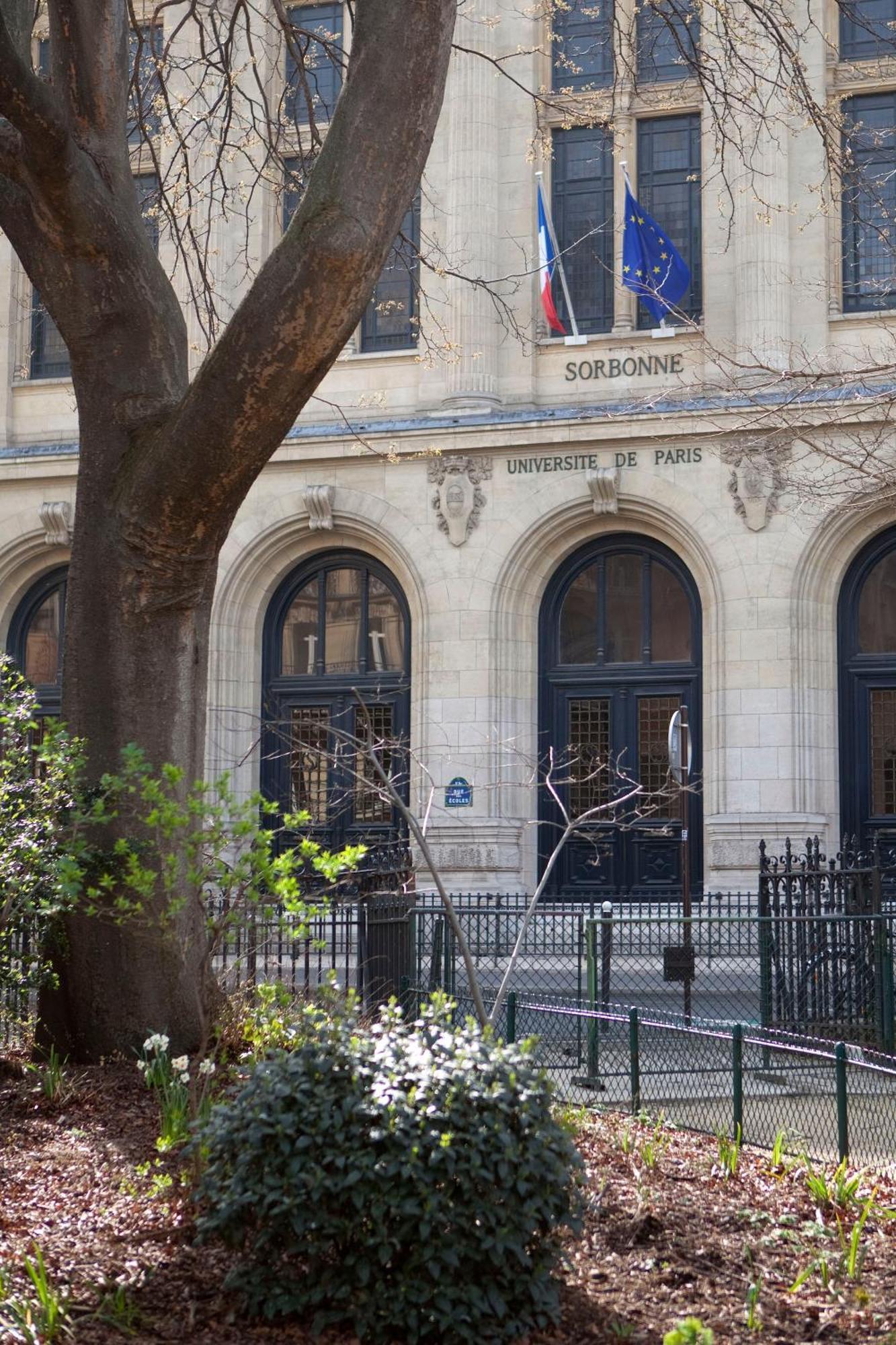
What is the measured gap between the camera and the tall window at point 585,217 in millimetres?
26938

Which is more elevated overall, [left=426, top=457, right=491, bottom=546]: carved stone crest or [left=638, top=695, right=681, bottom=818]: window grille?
[left=426, top=457, right=491, bottom=546]: carved stone crest

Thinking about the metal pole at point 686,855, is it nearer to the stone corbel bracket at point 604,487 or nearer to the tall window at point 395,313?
the stone corbel bracket at point 604,487

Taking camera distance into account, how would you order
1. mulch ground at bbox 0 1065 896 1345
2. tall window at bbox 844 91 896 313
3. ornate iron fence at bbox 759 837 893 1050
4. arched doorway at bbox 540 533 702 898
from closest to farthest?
mulch ground at bbox 0 1065 896 1345 → ornate iron fence at bbox 759 837 893 1050 → tall window at bbox 844 91 896 313 → arched doorway at bbox 540 533 702 898

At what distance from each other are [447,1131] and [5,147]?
716 cm

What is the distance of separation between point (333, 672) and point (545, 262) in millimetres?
8076

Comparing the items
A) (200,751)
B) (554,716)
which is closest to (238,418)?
(200,751)

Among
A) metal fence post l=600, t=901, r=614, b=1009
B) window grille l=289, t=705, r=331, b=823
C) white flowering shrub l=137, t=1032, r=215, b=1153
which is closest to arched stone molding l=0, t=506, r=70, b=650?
window grille l=289, t=705, r=331, b=823

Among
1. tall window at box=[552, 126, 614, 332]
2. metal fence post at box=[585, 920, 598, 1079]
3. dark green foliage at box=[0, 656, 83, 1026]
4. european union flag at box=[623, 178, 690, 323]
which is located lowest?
metal fence post at box=[585, 920, 598, 1079]

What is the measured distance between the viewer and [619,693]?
26.3 m

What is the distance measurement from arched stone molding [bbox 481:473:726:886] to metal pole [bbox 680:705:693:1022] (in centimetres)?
107

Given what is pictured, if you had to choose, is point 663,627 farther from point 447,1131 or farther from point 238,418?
point 447,1131

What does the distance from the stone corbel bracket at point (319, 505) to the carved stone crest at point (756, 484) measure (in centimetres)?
664

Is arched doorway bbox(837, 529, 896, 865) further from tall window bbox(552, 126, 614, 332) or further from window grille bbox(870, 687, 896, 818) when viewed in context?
tall window bbox(552, 126, 614, 332)

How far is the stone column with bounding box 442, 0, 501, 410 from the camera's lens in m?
26.2
